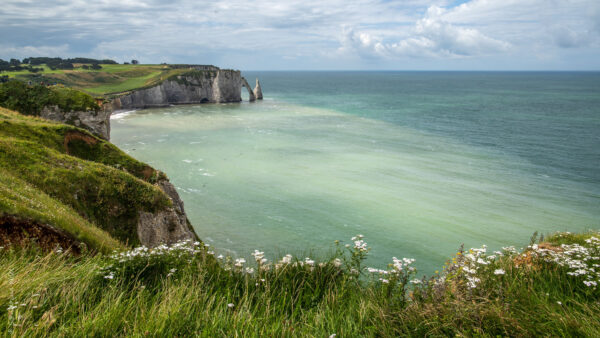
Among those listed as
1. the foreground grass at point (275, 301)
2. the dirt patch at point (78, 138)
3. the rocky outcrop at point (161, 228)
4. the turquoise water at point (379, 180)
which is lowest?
the turquoise water at point (379, 180)

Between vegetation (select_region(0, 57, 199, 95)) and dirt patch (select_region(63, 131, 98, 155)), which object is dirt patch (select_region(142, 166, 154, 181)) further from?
vegetation (select_region(0, 57, 199, 95))

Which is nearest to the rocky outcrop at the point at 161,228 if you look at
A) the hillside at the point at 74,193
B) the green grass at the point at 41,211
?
the hillside at the point at 74,193

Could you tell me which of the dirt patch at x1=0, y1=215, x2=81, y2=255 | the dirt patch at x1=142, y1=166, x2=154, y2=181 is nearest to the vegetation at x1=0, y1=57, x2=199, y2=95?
the dirt patch at x1=142, y1=166, x2=154, y2=181

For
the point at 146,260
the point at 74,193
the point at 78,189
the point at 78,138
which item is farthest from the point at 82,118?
the point at 146,260

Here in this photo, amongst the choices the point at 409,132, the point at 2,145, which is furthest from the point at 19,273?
the point at 409,132

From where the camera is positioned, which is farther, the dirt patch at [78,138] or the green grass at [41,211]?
the dirt patch at [78,138]

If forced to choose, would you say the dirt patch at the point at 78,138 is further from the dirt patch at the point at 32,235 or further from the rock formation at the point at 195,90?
the rock formation at the point at 195,90
